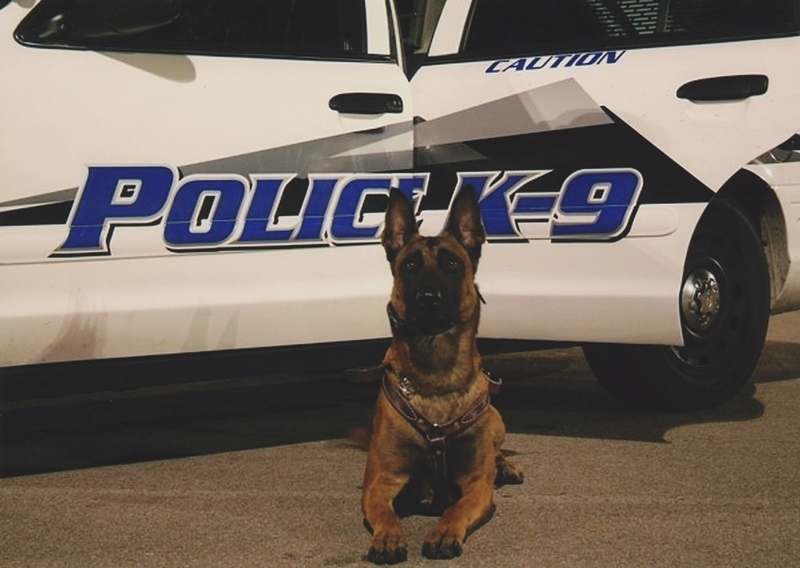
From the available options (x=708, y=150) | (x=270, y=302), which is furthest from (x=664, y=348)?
(x=270, y=302)

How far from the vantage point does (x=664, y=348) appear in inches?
223

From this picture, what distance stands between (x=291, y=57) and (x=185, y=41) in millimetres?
382

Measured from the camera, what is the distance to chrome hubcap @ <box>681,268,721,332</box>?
5.46 meters

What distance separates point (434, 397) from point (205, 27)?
146cm

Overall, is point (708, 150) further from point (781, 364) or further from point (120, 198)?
Result: point (781, 364)

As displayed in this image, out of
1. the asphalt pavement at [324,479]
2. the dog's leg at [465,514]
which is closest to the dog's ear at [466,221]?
the dog's leg at [465,514]

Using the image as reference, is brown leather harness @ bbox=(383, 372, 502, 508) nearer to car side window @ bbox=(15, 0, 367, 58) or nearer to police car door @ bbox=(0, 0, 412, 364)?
police car door @ bbox=(0, 0, 412, 364)

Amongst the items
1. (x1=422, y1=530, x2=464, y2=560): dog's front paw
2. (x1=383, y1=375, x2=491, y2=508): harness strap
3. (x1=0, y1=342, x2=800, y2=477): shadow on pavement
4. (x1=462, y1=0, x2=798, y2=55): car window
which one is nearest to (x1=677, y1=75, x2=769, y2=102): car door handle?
(x1=462, y1=0, x2=798, y2=55): car window

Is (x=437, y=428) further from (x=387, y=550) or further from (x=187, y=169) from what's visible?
(x=187, y=169)

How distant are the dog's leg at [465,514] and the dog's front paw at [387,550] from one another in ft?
0.25

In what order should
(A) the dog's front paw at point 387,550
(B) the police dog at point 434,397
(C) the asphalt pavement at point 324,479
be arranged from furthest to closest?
(B) the police dog at point 434,397
(C) the asphalt pavement at point 324,479
(A) the dog's front paw at point 387,550

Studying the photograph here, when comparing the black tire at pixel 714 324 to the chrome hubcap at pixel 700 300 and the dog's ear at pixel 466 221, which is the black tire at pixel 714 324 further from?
the dog's ear at pixel 466 221

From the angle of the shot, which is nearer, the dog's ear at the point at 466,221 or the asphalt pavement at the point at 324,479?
the asphalt pavement at the point at 324,479

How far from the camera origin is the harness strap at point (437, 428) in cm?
419
